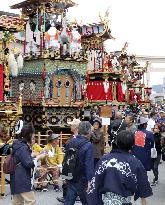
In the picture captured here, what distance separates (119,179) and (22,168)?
2283mm

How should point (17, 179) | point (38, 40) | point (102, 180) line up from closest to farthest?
point (102, 180)
point (17, 179)
point (38, 40)

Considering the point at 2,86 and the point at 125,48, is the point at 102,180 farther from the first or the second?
the point at 125,48

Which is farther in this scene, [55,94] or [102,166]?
[55,94]

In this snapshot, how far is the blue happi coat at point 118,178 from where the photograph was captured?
14.0ft

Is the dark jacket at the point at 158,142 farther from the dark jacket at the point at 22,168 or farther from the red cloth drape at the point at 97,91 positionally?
the red cloth drape at the point at 97,91

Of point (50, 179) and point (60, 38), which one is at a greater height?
point (60, 38)

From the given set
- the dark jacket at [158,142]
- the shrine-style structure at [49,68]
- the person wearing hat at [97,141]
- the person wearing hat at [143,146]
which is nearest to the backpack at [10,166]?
the person wearing hat at [97,141]

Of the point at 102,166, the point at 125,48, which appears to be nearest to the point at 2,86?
the point at 102,166

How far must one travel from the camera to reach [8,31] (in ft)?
52.0

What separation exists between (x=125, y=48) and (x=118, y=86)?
944cm

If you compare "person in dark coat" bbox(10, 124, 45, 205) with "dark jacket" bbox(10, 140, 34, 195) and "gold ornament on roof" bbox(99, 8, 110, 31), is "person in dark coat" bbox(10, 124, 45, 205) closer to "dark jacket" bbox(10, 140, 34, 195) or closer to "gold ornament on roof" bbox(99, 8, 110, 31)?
"dark jacket" bbox(10, 140, 34, 195)

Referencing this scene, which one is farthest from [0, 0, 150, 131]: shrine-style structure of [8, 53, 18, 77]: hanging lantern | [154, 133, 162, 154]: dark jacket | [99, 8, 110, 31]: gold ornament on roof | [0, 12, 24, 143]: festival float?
[154, 133, 162, 154]: dark jacket

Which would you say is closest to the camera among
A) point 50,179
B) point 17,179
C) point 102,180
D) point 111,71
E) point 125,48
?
point 102,180

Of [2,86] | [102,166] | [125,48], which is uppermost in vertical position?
[125,48]
